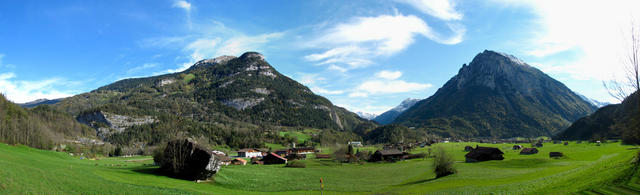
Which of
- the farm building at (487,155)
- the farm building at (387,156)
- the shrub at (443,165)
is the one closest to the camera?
the shrub at (443,165)

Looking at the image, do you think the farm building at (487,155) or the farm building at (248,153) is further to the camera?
the farm building at (248,153)

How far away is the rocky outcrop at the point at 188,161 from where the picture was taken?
47.5 meters

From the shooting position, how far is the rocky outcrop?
4747cm

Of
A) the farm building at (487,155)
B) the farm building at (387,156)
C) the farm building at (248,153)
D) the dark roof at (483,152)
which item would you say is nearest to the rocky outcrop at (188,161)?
the farm building at (487,155)

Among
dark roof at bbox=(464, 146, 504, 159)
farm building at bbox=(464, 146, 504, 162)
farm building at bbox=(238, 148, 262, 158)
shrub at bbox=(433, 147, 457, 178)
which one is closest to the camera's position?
shrub at bbox=(433, 147, 457, 178)

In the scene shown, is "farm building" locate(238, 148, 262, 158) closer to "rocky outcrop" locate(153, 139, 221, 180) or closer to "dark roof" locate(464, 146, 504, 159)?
"rocky outcrop" locate(153, 139, 221, 180)

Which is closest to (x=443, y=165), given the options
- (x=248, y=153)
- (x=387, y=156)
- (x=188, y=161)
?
(x=188, y=161)

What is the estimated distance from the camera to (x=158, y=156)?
54.6 metres

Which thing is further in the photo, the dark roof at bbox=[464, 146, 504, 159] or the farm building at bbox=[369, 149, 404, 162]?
the farm building at bbox=[369, 149, 404, 162]

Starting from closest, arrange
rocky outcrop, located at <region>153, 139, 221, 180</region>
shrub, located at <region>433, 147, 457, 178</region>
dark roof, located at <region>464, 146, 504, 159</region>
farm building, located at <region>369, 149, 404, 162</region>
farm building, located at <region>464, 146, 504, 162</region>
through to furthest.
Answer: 1. rocky outcrop, located at <region>153, 139, 221, 180</region>
2. shrub, located at <region>433, 147, 457, 178</region>
3. farm building, located at <region>464, 146, 504, 162</region>
4. dark roof, located at <region>464, 146, 504, 159</region>
5. farm building, located at <region>369, 149, 404, 162</region>

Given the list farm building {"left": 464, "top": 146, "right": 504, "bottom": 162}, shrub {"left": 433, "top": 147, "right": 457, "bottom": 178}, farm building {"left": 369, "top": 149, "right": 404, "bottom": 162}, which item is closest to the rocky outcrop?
shrub {"left": 433, "top": 147, "right": 457, "bottom": 178}

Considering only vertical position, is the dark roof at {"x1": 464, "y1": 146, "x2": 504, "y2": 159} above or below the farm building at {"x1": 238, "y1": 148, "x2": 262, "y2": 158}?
above

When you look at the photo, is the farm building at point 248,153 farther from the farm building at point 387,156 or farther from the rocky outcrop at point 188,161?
the rocky outcrop at point 188,161

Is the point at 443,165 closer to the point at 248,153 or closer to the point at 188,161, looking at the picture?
the point at 188,161
